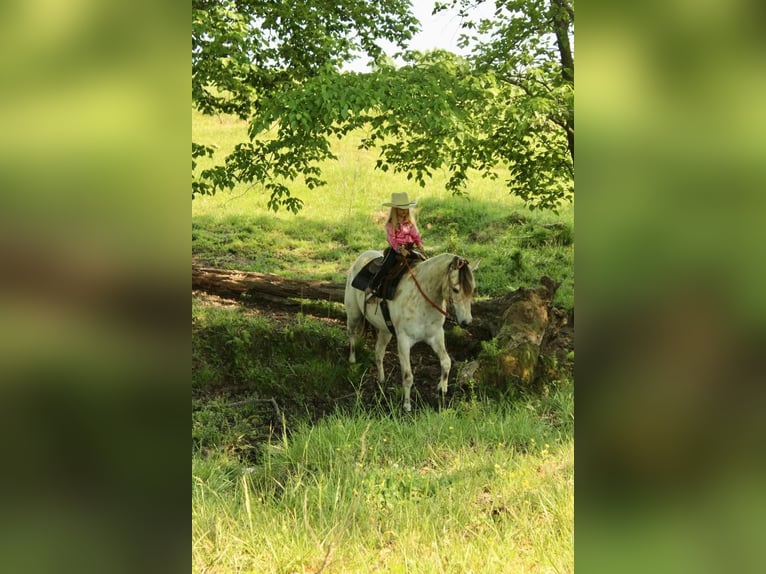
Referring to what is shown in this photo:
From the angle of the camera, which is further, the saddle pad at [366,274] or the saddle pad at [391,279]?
the saddle pad at [366,274]

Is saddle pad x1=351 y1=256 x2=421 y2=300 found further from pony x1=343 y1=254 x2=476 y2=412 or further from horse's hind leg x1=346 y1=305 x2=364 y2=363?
horse's hind leg x1=346 y1=305 x2=364 y2=363

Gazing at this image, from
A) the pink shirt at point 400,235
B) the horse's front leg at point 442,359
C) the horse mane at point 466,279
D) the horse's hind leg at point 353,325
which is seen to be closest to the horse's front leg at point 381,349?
the horse's hind leg at point 353,325

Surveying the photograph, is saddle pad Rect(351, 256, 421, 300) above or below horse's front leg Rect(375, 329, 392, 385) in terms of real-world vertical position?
above

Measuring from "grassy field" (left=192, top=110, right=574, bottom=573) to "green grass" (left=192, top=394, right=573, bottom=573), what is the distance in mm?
13

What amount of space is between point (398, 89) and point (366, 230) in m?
7.87

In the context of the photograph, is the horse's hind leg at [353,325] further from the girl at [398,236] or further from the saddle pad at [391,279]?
the girl at [398,236]

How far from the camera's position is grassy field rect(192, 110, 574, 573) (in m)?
3.30

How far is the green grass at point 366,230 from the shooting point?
11211 mm

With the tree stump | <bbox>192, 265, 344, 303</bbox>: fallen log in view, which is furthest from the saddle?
<bbox>192, 265, 344, 303</bbox>: fallen log

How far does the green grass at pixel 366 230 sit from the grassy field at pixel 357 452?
0.07 m
